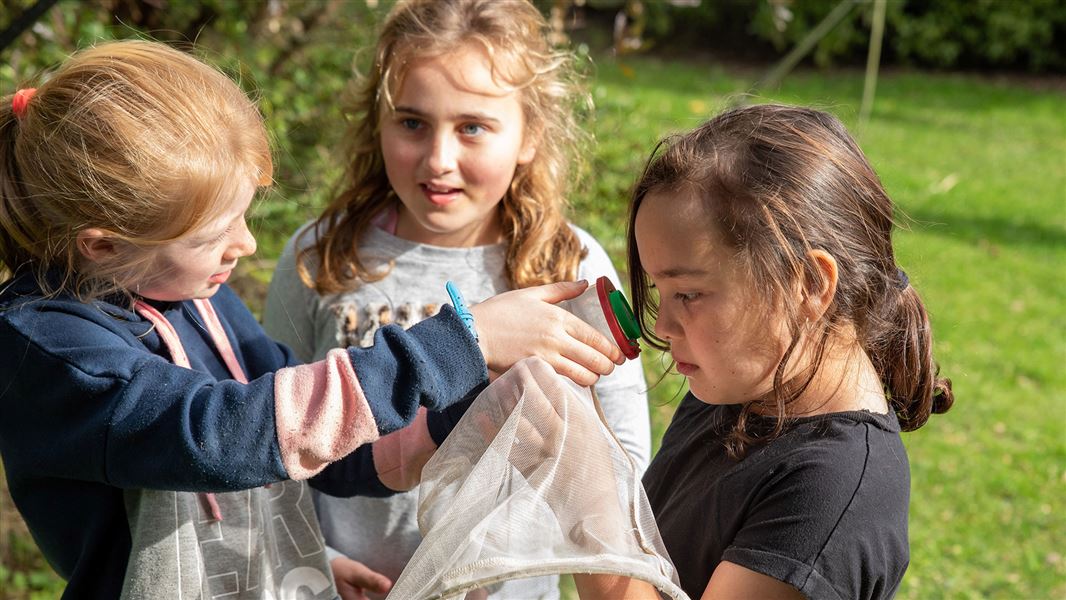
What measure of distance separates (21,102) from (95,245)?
286 millimetres

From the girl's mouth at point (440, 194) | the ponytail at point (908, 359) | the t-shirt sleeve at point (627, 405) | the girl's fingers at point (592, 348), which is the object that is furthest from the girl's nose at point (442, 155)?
the ponytail at point (908, 359)

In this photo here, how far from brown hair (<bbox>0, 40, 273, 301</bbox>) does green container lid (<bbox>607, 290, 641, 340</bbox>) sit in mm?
685

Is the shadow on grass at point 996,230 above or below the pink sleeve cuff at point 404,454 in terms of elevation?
below

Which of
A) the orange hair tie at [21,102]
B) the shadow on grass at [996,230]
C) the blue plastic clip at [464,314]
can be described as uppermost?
the orange hair tie at [21,102]

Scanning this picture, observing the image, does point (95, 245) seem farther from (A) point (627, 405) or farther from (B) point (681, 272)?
(A) point (627, 405)

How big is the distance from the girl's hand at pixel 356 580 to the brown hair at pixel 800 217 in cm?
94

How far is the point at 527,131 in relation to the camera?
2660mm

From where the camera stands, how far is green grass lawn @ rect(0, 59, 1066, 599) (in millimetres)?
4504

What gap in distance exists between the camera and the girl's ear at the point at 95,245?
5.76ft

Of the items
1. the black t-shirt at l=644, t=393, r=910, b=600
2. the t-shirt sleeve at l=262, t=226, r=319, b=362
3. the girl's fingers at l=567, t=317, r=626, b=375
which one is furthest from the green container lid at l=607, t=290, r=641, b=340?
the t-shirt sleeve at l=262, t=226, r=319, b=362

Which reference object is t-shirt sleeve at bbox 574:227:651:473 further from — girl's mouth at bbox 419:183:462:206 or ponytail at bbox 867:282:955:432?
ponytail at bbox 867:282:955:432

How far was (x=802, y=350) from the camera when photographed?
184 cm

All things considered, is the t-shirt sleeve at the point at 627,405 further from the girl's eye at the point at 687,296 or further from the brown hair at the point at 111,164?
the brown hair at the point at 111,164

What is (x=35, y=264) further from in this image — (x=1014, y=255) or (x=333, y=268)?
(x=1014, y=255)
